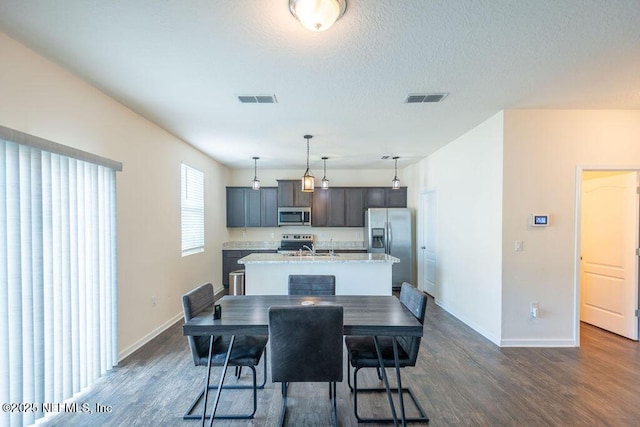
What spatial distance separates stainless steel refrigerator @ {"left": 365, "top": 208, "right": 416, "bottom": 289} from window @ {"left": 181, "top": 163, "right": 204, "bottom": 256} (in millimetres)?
3312

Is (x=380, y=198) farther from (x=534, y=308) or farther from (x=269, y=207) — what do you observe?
(x=534, y=308)

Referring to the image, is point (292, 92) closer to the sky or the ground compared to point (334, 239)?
closer to the sky

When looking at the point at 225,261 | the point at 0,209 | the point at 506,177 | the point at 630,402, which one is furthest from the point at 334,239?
the point at 0,209

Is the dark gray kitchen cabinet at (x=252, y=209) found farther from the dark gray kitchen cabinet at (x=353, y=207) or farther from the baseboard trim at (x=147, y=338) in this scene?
the baseboard trim at (x=147, y=338)

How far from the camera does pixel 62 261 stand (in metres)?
2.38

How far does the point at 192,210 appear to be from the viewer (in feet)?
16.6

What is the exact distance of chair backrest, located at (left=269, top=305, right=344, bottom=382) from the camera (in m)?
1.88

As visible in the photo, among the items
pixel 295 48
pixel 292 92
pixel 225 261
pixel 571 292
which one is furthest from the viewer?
pixel 225 261

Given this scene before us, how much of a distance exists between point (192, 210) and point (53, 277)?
9.24 ft

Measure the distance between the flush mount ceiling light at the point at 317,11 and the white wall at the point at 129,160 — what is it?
6.63 ft

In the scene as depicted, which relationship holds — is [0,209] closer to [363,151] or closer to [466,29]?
[466,29]

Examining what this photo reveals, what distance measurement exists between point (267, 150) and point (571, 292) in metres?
4.58

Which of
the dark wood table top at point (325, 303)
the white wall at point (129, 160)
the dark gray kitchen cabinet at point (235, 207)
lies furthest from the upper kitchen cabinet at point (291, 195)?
the dark wood table top at point (325, 303)

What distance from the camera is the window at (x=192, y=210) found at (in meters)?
4.74
